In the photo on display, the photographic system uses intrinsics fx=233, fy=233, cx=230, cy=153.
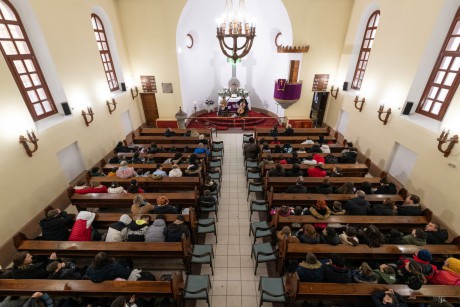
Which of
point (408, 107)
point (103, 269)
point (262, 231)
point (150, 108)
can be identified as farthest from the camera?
point (150, 108)

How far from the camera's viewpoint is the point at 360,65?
9.72 meters

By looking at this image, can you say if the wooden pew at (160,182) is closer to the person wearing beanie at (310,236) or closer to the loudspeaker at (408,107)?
the person wearing beanie at (310,236)

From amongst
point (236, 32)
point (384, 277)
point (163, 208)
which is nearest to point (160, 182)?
point (163, 208)

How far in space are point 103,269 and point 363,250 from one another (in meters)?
4.42

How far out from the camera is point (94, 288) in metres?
3.53

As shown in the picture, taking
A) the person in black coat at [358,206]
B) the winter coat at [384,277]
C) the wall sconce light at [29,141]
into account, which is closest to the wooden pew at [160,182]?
the wall sconce light at [29,141]

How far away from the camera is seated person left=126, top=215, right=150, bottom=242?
4.47 m

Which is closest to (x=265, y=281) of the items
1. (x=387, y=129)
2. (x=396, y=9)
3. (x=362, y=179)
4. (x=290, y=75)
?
(x=362, y=179)

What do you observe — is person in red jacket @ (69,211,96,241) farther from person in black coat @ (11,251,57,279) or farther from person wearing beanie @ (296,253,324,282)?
person wearing beanie @ (296,253,324,282)

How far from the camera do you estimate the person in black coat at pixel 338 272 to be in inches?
143

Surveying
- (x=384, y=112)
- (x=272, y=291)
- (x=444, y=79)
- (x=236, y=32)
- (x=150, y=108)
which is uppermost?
(x=236, y=32)

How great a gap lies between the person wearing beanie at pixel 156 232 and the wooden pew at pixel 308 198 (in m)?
2.53

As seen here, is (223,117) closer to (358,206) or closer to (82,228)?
(358,206)

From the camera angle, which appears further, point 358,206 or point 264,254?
point 358,206
